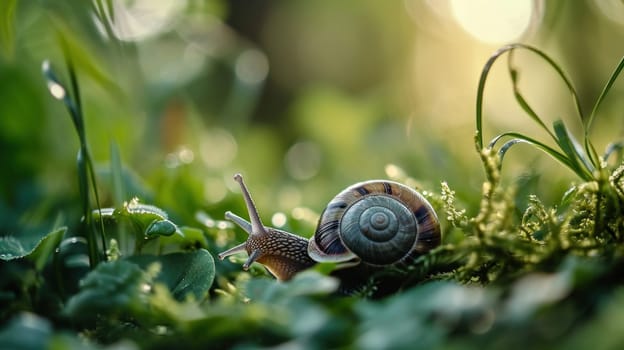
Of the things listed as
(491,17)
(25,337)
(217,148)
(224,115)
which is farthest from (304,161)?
(491,17)

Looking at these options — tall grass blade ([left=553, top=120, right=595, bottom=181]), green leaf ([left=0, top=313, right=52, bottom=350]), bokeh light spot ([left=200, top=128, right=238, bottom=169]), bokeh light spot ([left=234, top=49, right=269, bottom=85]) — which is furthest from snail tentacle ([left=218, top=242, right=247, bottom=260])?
bokeh light spot ([left=234, top=49, right=269, bottom=85])

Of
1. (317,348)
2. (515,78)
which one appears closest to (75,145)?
(515,78)

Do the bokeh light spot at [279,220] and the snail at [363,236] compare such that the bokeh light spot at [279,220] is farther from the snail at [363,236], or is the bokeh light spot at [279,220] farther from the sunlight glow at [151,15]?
the sunlight glow at [151,15]

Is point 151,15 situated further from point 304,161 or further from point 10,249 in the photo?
point 10,249

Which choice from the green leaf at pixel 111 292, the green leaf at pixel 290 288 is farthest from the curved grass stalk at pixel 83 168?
the green leaf at pixel 290 288

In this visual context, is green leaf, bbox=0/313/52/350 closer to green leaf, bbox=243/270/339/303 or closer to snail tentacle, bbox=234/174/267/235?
green leaf, bbox=243/270/339/303
